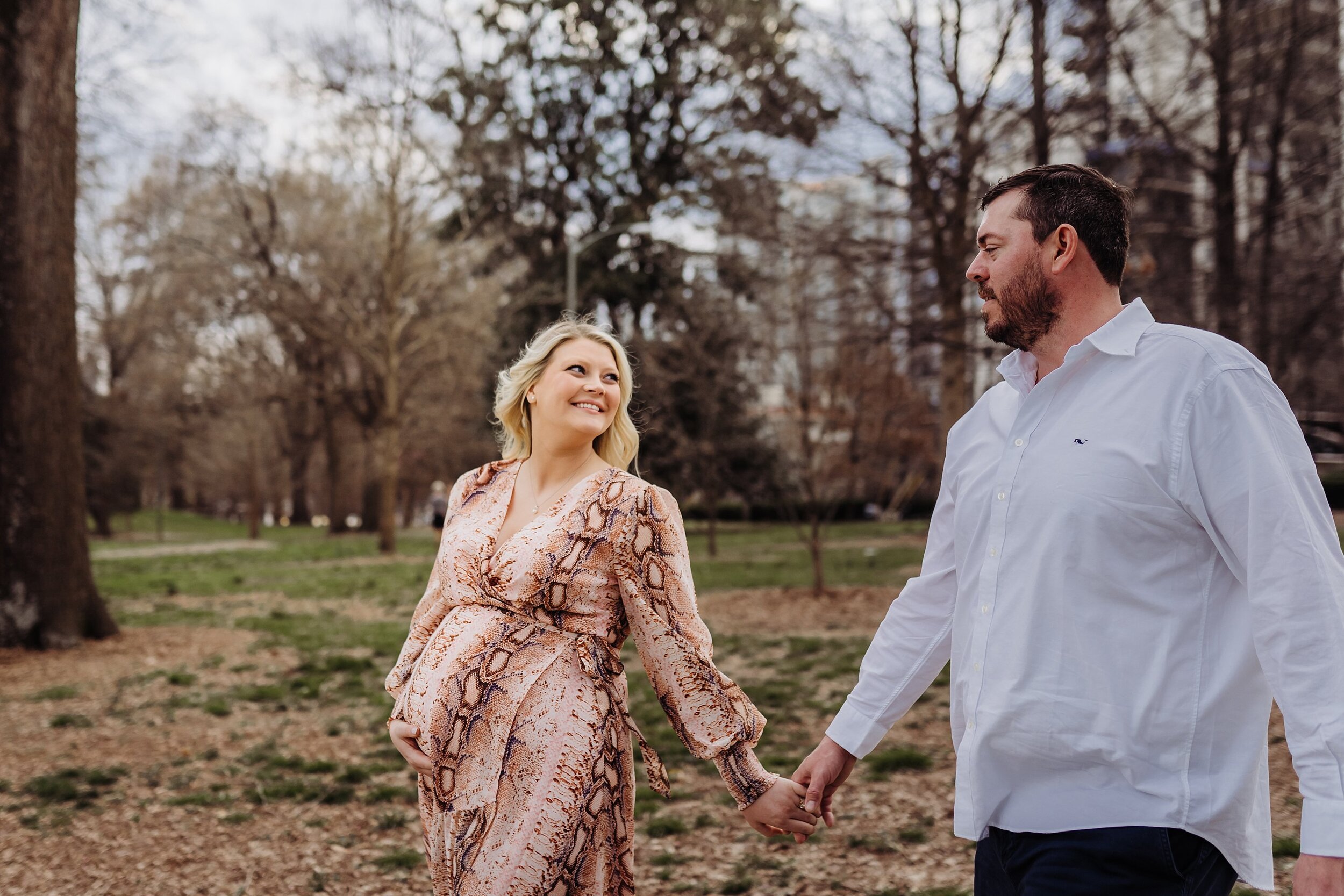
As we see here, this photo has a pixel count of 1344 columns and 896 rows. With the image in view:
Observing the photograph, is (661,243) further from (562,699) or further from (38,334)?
(562,699)

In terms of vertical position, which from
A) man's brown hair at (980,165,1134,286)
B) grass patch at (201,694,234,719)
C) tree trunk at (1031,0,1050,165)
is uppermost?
tree trunk at (1031,0,1050,165)

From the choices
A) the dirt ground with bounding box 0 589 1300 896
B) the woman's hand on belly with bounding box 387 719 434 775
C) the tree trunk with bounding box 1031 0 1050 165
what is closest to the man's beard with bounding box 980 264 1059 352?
the woman's hand on belly with bounding box 387 719 434 775

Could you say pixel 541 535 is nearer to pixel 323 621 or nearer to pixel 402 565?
pixel 323 621

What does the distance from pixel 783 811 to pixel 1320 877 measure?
4.48 ft

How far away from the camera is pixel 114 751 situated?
24.5ft

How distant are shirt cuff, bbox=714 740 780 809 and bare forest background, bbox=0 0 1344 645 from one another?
174 cm

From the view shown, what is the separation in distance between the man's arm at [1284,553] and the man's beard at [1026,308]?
42 cm

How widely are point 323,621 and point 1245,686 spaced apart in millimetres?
13319

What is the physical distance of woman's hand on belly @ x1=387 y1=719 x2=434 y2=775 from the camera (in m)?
2.96

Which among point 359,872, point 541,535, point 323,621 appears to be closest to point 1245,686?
point 541,535

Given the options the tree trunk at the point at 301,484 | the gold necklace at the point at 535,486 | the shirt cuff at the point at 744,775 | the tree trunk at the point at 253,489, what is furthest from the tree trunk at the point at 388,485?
the shirt cuff at the point at 744,775

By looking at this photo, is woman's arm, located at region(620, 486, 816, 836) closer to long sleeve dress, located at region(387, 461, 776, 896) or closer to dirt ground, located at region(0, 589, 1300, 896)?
long sleeve dress, located at region(387, 461, 776, 896)

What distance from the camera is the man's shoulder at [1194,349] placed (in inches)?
82.9

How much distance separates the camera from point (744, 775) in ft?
9.66
